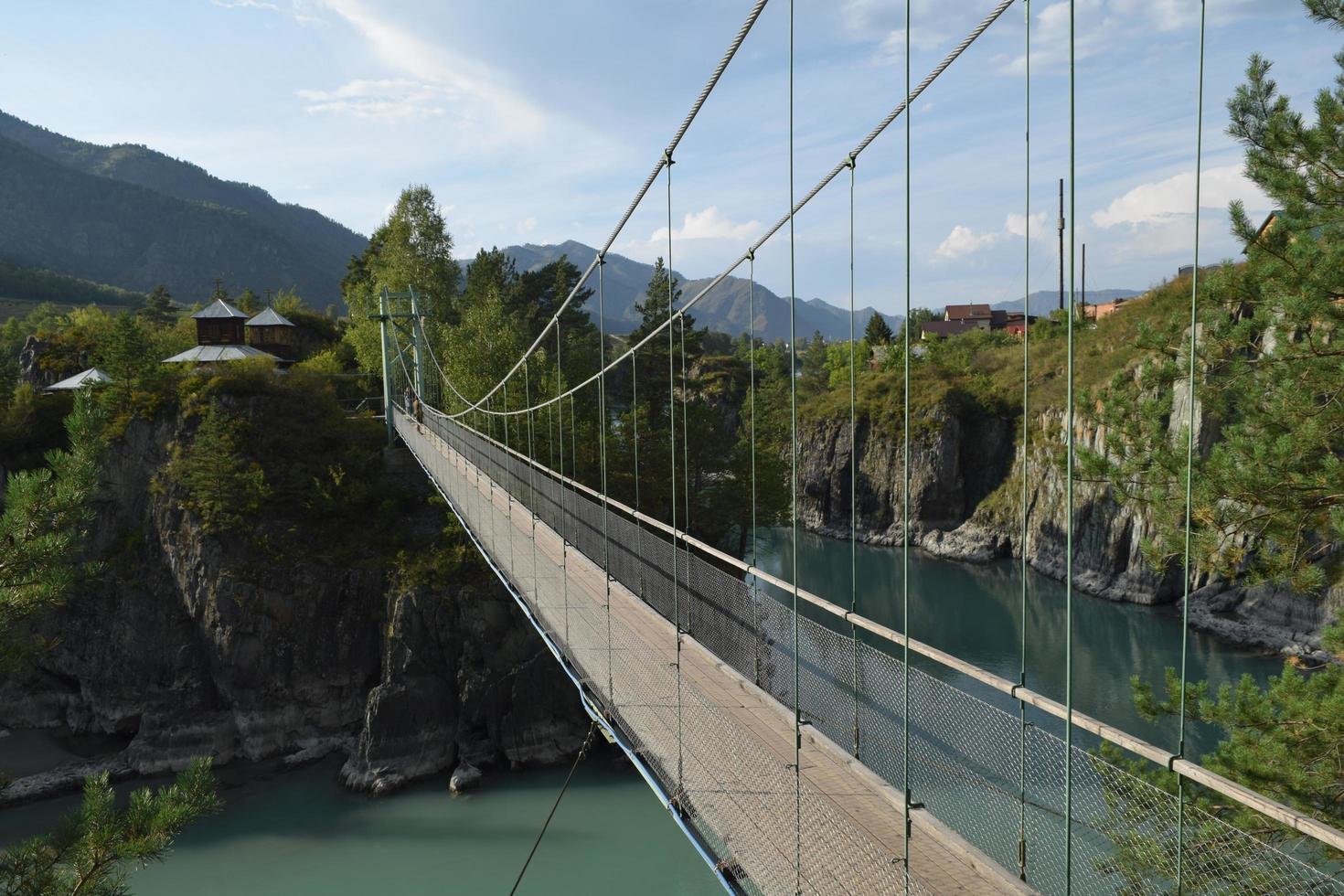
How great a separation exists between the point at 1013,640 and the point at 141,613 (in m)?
16.0

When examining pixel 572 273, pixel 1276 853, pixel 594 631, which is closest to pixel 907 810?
pixel 1276 853

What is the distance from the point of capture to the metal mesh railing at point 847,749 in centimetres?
290

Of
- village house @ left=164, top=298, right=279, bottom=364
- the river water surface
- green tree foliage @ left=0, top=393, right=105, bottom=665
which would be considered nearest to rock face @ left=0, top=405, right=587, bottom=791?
the river water surface

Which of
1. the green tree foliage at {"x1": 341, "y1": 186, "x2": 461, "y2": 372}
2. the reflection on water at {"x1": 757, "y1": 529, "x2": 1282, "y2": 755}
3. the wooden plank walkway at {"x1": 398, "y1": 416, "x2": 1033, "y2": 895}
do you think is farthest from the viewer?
the green tree foliage at {"x1": 341, "y1": 186, "x2": 461, "y2": 372}

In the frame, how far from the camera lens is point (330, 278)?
117 metres

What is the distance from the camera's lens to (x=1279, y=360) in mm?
4348

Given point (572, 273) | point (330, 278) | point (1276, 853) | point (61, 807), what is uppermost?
point (330, 278)

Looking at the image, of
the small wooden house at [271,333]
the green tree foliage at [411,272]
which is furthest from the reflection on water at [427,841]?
the small wooden house at [271,333]

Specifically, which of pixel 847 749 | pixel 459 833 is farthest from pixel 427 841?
pixel 847 749

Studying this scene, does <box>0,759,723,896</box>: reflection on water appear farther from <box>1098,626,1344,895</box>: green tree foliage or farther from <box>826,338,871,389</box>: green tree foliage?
<box>826,338,871,389</box>: green tree foliage

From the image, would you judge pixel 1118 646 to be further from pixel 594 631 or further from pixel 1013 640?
pixel 594 631

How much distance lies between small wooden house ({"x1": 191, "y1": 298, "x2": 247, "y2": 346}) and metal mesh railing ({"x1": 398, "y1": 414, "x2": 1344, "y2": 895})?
2189 cm

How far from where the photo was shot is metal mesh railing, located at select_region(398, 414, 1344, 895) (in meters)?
2.90

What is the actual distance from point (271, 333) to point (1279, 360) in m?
27.4
